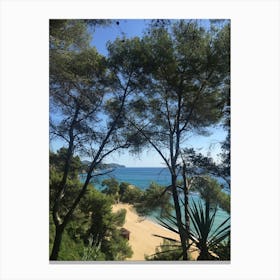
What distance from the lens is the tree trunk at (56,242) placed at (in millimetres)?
4570

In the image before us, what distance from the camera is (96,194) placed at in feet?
15.1

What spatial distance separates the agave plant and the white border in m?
0.14

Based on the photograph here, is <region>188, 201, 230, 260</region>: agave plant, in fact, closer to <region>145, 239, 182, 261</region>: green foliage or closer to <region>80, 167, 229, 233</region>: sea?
<region>80, 167, 229, 233</region>: sea

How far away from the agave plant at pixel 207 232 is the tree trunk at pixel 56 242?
1581mm

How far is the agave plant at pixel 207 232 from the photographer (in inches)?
179

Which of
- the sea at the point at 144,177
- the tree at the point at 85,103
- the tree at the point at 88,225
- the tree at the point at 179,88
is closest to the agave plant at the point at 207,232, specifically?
the sea at the point at 144,177

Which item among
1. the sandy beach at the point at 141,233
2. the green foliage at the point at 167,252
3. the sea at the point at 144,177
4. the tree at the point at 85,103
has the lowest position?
the green foliage at the point at 167,252

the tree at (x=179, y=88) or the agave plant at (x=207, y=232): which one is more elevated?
the tree at (x=179, y=88)

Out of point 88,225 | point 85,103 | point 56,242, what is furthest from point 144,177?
point 56,242

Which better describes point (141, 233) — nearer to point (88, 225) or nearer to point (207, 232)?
point (88, 225)
